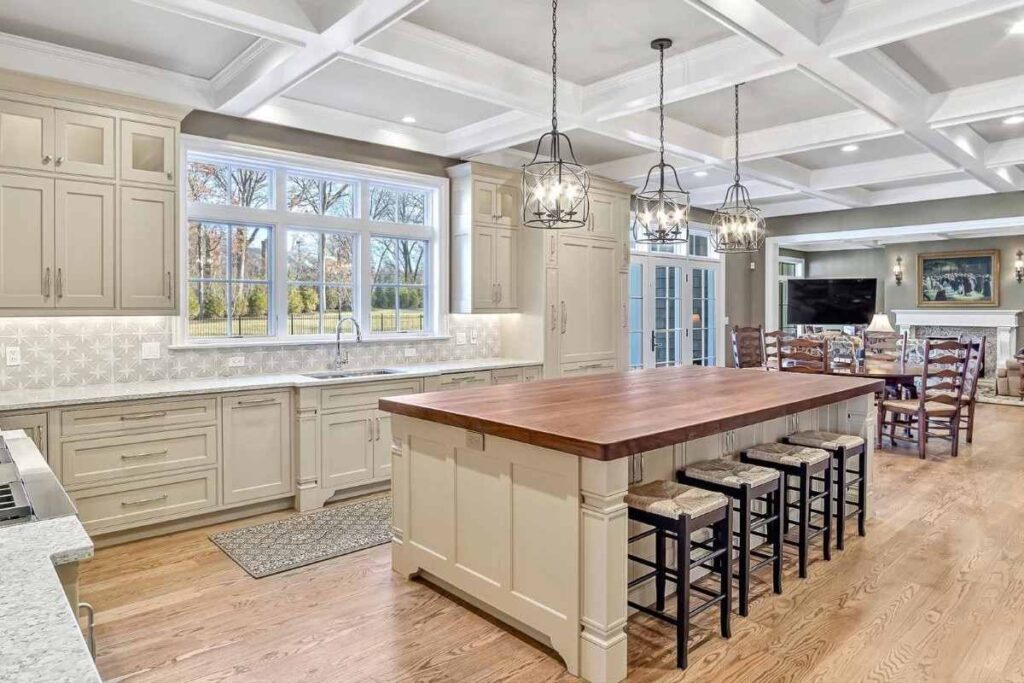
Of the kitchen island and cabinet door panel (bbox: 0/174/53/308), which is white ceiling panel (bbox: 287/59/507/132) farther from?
the kitchen island

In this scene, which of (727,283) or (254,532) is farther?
(727,283)

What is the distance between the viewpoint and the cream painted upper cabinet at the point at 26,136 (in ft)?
11.5

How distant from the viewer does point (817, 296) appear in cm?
1243

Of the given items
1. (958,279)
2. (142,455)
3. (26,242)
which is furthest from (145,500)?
(958,279)

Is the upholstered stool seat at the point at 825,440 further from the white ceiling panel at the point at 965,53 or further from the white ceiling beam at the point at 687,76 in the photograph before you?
the white ceiling panel at the point at 965,53

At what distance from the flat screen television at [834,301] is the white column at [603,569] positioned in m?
11.2

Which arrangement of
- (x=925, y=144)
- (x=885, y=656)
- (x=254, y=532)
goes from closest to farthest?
(x=885, y=656) < (x=254, y=532) < (x=925, y=144)

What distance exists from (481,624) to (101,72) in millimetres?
3681

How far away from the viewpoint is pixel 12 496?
1790 millimetres

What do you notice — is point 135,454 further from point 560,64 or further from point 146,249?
point 560,64

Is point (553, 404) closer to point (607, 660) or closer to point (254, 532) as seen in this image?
point (607, 660)

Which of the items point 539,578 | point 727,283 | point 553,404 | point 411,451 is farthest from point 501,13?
point 727,283

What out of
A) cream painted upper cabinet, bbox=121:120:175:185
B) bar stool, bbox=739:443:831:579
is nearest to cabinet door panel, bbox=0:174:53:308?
cream painted upper cabinet, bbox=121:120:175:185

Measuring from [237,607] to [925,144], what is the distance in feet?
19.3
